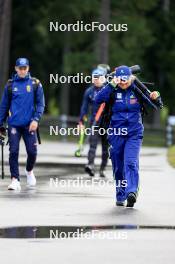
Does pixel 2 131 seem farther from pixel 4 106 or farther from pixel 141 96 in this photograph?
pixel 141 96

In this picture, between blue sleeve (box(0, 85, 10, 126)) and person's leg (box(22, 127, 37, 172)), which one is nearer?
blue sleeve (box(0, 85, 10, 126))

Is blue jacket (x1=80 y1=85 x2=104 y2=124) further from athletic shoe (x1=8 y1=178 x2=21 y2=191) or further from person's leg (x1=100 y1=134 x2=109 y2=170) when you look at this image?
athletic shoe (x1=8 y1=178 x2=21 y2=191)

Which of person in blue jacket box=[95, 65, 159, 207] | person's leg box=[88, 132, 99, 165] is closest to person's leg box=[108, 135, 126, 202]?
person in blue jacket box=[95, 65, 159, 207]

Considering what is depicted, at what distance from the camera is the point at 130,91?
14.3m

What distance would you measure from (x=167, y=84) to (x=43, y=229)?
50906 millimetres

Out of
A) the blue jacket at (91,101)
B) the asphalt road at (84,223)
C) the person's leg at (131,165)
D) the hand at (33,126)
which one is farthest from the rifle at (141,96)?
the blue jacket at (91,101)

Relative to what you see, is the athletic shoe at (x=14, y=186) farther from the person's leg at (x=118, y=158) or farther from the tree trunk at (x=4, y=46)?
the tree trunk at (x=4, y=46)

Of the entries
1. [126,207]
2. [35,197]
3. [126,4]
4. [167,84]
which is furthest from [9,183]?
[167,84]

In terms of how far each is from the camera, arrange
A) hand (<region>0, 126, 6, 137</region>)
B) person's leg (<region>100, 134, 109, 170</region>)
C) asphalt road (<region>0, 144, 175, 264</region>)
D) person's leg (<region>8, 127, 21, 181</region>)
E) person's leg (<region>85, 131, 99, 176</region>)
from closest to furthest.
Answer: asphalt road (<region>0, 144, 175, 264</region>) → person's leg (<region>8, 127, 21, 181</region>) → hand (<region>0, 126, 6, 137</region>) → person's leg (<region>100, 134, 109, 170</region>) → person's leg (<region>85, 131, 99, 176</region>)

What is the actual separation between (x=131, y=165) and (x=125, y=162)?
0.32 ft

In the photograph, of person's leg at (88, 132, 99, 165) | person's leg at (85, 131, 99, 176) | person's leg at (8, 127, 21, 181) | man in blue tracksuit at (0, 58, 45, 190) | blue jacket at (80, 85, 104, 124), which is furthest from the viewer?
person's leg at (88, 132, 99, 165)

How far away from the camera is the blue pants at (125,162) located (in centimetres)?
1418

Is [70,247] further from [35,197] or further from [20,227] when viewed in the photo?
[35,197]

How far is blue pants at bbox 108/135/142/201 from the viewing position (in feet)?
46.5
